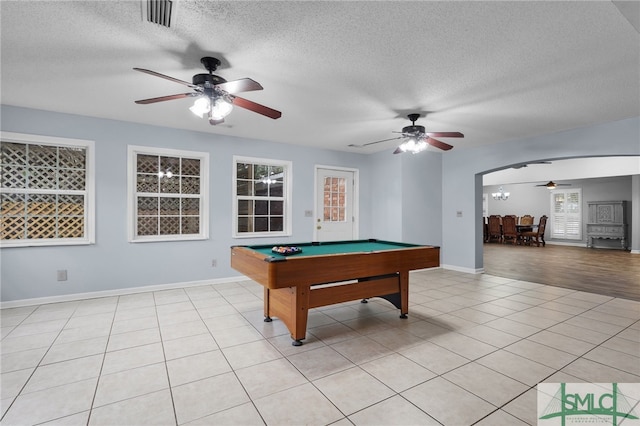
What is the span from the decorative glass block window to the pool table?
272 centimetres

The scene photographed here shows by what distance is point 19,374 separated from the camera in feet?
7.32

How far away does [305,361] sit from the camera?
2457 mm

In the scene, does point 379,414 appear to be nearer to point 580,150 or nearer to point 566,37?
point 566,37

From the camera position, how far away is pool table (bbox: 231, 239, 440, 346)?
2576 millimetres

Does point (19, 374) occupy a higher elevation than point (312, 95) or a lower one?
lower

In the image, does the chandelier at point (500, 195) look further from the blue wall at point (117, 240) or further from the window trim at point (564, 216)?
the blue wall at point (117, 240)

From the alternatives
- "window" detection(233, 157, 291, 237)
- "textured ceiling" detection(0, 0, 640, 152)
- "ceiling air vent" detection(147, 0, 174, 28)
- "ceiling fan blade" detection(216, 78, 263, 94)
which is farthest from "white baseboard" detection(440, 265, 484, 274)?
"ceiling air vent" detection(147, 0, 174, 28)

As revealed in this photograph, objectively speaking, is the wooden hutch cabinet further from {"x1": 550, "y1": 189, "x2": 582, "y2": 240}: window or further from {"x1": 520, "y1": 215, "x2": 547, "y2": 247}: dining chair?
{"x1": 520, "y1": 215, "x2": 547, "y2": 247}: dining chair

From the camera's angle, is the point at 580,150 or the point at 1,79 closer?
the point at 1,79

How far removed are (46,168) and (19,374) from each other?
286 cm

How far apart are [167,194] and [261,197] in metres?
1.54

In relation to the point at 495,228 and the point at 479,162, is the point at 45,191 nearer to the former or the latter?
the point at 479,162

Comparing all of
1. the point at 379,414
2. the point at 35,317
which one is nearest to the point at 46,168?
the point at 35,317

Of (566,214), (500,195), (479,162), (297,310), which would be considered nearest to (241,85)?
(297,310)
